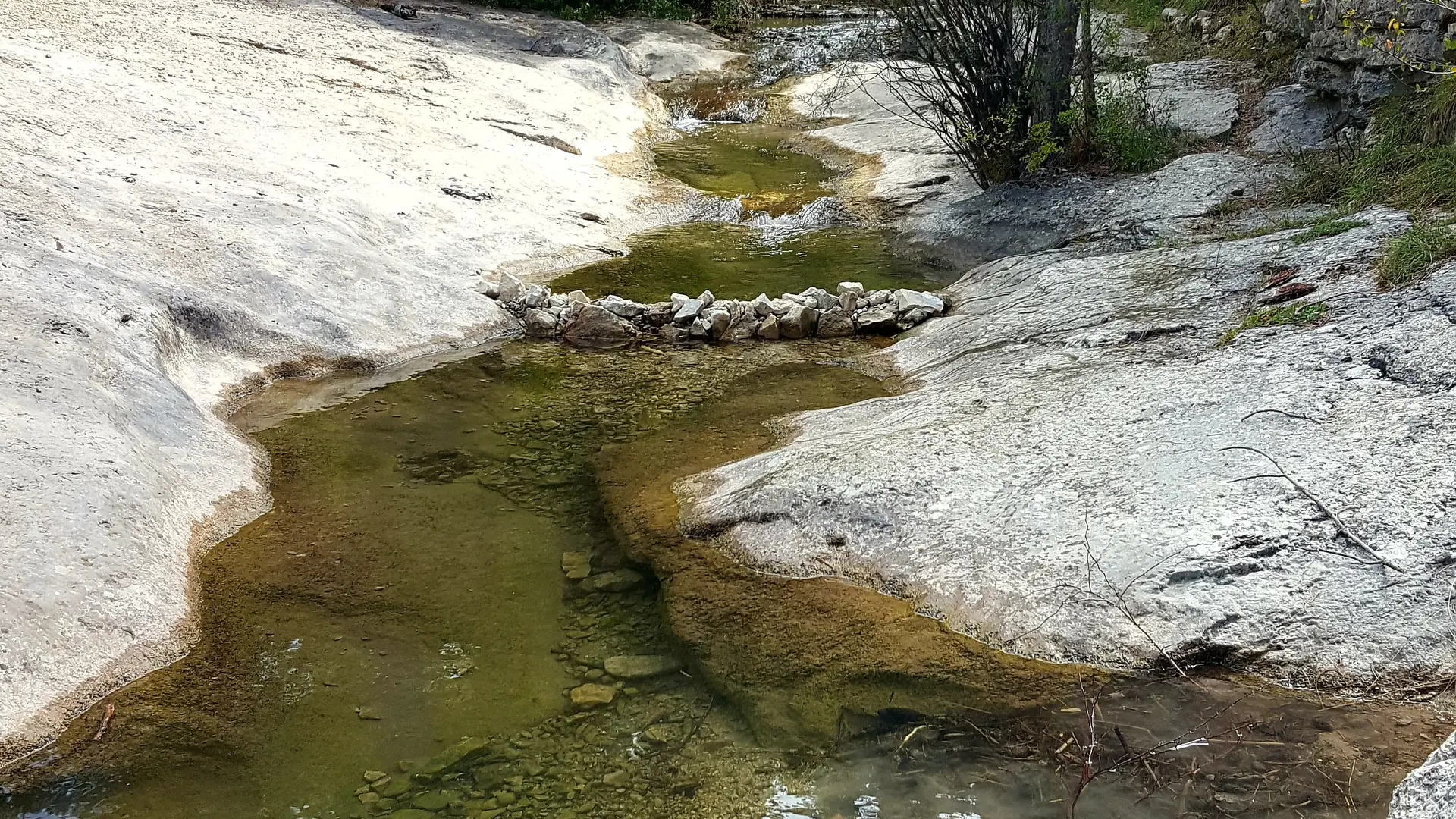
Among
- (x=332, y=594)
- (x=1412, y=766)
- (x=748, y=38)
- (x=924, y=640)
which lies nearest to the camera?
(x=1412, y=766)

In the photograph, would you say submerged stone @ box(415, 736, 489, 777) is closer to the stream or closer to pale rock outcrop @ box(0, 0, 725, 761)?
the stream

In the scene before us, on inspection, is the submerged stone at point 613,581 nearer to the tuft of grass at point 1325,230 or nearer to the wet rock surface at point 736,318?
the wet rock surface at point 736,318

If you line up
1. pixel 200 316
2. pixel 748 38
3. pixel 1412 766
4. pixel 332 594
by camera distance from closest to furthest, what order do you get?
1. pixel 1412 766
2. pixel 332 594
3. pixel 200 316
4. pixel 748 38

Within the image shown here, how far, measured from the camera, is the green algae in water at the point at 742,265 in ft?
31.8

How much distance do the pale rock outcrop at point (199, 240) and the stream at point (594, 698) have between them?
348 millimetres

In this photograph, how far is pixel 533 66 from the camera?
634 inches

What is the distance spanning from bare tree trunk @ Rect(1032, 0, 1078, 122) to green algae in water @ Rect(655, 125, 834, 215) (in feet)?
9.69

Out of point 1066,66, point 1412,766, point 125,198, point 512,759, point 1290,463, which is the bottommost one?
point 512,759

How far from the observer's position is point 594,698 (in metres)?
4.20

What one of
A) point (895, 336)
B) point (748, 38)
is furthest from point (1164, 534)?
point (748, 38)

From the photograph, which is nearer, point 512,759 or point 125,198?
point 512,759

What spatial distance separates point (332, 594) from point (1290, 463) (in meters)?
4.10

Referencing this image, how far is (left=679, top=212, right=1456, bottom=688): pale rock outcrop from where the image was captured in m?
3.87

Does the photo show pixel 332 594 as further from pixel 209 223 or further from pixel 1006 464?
pixel 209 223
